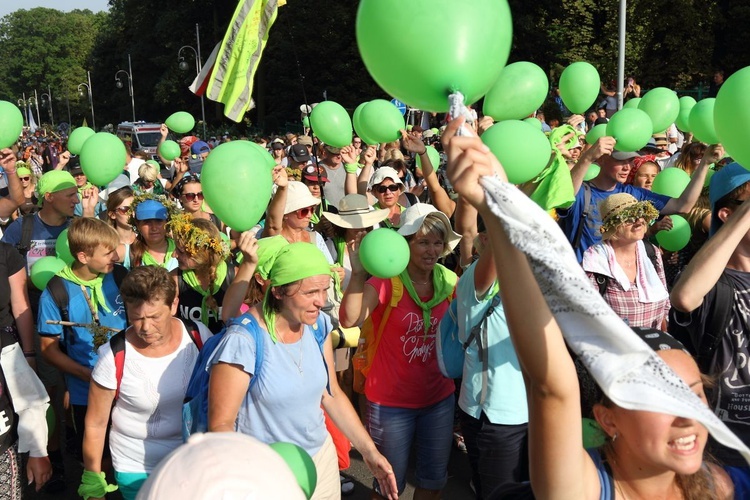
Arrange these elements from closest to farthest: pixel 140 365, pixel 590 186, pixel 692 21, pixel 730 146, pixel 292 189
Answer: pixel 730 146 < pixel 140 365 < pixel 292 189 < pixel 590 186 < pixel 692 21

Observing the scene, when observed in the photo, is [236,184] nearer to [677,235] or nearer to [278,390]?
[278,390]

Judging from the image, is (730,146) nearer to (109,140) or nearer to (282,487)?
(282,487)

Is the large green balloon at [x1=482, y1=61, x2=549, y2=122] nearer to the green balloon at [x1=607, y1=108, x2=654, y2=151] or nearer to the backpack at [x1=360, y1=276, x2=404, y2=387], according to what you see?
the backpack at [x1=360, y1=276, x2=404, y2=387]

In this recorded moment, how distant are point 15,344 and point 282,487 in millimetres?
2407

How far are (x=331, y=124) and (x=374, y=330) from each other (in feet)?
7.92

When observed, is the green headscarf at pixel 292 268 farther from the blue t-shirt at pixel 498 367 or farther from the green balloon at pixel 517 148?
the green balloon at pixel 517 148

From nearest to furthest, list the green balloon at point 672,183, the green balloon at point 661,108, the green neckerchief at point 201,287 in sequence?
the green neckerchief at point 201,287
the green balloon at point 672,183
the green balloon at point 661,108

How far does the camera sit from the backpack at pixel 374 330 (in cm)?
369

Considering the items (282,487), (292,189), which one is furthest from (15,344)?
(282,487)

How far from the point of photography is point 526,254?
1349 mm

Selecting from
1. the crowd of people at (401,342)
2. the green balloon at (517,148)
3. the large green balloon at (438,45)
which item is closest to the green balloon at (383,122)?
the crowd of people at (401,342)

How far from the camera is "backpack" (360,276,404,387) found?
3.69 m

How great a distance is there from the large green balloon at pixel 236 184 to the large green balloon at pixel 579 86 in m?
2.67

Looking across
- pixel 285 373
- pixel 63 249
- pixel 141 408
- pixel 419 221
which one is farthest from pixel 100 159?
pixel 285 373
